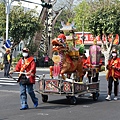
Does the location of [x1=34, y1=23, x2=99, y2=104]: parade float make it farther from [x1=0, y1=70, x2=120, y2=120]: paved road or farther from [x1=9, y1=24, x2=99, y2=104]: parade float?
[x1=0, y1=70, x2=120, y2=120]: paved road

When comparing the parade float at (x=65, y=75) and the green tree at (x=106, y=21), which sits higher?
the green tree at (x=106, y=21)

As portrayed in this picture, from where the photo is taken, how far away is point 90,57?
14.3m

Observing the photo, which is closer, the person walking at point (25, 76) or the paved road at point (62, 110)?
the paved road at point (62, 110)

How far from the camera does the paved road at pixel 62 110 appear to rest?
10336 millimetres

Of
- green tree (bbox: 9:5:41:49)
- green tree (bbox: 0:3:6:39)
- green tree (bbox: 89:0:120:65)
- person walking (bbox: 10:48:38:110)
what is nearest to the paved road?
person walking (bbox: 10:48:38:110)

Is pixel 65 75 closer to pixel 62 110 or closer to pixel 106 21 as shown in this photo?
pixel 62 110

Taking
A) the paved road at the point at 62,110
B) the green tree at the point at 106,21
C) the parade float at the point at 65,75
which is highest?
the green tree at the point at 106,21

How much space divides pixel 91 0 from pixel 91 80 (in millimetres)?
38858

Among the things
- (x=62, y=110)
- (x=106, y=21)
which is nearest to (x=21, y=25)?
(x=106, y=21)

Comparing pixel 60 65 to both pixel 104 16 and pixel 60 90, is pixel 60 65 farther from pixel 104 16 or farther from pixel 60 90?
pixel 104 16

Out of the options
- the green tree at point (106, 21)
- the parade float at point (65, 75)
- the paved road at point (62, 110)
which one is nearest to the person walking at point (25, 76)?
the paved road at point (62, 110)

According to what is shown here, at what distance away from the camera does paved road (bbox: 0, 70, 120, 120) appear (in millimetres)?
10336

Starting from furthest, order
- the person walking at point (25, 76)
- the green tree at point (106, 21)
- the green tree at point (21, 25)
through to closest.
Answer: the green tree at point (21, 25)
the green tree at point (106, 21)
the person walking at point (25, 76)

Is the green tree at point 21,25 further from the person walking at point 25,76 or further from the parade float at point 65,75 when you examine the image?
the person walking at point 25,76
